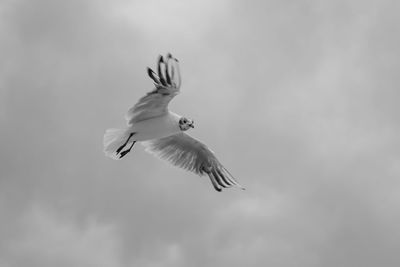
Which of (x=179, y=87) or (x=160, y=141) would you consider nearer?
(x=179, y=87)

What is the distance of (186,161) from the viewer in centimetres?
2200

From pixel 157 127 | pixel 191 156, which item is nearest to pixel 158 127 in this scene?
pixel 157 127

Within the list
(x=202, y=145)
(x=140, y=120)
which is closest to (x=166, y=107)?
(x=140, y=120)

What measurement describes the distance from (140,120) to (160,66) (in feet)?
7.98

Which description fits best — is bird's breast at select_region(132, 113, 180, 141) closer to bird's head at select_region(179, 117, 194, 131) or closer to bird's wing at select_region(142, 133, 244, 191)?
bird's head at select_region(179, 117, 194, 131)

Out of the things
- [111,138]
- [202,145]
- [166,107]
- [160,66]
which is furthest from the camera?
[202,145]

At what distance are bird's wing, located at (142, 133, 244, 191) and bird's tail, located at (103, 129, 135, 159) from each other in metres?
1.73

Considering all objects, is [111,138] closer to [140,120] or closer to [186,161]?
[140,120]

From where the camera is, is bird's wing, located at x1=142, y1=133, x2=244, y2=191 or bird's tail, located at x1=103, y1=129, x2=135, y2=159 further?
bird's wing, located at x1=142, y1=133, x2=244, y2=191

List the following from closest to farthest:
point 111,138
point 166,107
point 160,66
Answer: point 160,66
point 166,107
point 111,138

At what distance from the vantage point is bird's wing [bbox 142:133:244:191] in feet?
70.8

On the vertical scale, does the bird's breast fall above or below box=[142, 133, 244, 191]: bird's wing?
below

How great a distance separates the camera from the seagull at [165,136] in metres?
17.7

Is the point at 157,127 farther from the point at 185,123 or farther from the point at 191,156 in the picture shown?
the point at 191,156
